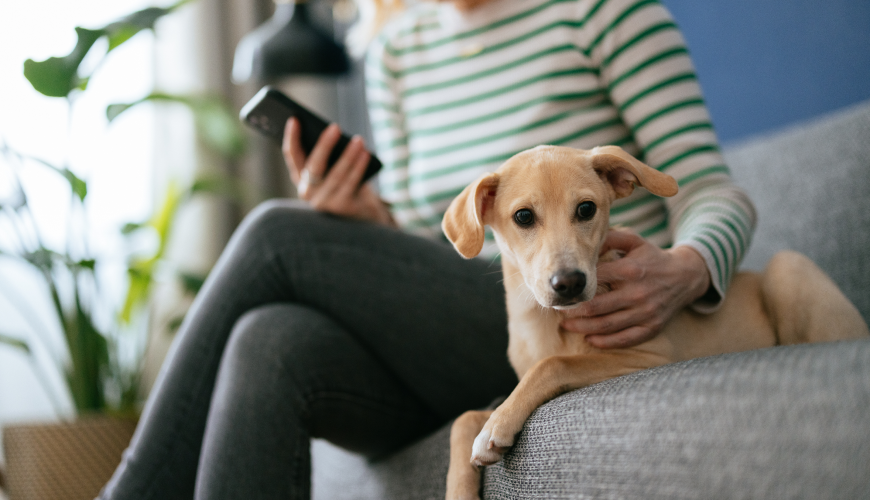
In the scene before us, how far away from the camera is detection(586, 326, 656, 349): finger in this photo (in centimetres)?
84

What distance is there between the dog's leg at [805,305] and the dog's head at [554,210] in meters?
0.36

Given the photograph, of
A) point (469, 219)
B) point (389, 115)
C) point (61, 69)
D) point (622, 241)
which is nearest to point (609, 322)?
point (622, 241)

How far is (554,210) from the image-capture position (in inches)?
34.3

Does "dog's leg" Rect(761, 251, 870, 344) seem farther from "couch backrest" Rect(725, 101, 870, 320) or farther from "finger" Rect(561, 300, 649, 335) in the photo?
"finger" Rect(561, 300, 649, 335)

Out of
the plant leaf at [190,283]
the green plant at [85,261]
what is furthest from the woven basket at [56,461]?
the plant leaf at [190,283]

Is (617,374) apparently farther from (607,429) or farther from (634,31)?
(634,31)

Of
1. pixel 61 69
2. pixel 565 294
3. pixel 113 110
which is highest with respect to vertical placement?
pixel 61 69

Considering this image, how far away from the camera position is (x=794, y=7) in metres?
1.52

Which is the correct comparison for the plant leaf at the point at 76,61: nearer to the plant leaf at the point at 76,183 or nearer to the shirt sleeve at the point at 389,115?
the plant leaf at the point at 76,183

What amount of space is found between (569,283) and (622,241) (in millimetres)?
162

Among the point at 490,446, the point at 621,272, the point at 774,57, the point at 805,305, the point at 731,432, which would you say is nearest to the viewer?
the point at 731,432

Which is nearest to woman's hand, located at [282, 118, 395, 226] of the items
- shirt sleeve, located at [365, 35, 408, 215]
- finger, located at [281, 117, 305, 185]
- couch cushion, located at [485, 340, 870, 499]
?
finger, located at [281, 117, 305, 185]

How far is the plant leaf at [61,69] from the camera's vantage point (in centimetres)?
159

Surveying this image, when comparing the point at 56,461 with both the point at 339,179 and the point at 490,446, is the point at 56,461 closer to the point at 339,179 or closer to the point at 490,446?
the point at 339,179
